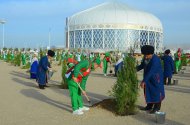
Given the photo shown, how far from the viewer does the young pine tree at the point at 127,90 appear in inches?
342

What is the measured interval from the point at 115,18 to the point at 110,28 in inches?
97.2

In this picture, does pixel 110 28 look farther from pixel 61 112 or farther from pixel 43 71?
pixel 61 112

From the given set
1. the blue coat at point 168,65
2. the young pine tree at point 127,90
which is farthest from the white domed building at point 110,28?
the young pine tree at point 127,90

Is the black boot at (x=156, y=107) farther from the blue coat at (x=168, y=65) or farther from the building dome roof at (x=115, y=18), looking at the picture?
the building dome roof at (x=115, y=18)

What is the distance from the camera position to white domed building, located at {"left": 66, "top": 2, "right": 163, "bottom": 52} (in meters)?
79.9

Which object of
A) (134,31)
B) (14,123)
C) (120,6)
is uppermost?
(120,6)

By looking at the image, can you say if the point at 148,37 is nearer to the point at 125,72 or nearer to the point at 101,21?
the point at 101,21

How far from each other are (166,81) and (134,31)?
65.6m

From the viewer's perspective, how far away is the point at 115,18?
8044cm

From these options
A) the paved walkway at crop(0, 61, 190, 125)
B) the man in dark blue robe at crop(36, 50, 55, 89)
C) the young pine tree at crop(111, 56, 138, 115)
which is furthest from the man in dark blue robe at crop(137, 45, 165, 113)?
the man in dark blue robe at crop(36, 50, 55, 89)

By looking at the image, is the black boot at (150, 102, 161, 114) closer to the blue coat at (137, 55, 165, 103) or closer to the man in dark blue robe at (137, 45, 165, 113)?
the man in dark blue robe at (137, 45, 165, 113)

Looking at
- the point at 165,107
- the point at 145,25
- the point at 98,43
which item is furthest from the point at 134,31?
the point at 165,107

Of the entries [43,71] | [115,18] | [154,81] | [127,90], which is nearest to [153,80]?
[154,81]

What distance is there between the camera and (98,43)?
81438 mm
